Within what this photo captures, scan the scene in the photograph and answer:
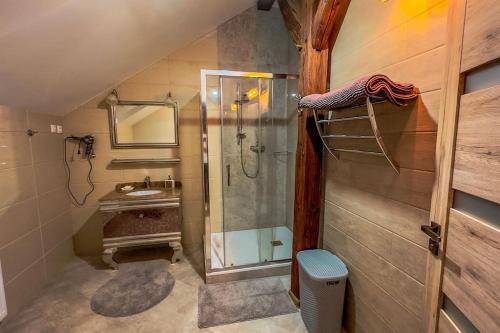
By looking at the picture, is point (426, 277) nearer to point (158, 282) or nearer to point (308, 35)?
point (308, 35)

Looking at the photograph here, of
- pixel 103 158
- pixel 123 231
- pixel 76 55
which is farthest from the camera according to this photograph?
pixel 103 158

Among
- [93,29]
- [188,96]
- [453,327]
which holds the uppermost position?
[93,29]

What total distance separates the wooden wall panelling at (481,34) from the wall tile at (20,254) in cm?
280

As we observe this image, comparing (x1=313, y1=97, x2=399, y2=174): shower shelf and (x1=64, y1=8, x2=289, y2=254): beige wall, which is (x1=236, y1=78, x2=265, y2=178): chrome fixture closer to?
(x1=64, y1=8, x2=289, y2=254): beige wall

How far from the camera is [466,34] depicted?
70 centimetres

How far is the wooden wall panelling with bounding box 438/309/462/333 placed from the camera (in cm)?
75

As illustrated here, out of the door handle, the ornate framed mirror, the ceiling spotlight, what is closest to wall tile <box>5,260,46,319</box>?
the ornate framed mirror

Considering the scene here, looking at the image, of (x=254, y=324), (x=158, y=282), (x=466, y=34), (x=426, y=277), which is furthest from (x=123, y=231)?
(x=466, y=34)

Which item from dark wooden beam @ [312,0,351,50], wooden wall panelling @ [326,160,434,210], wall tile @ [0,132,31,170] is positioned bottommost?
wooden wall panelling @ [326,160,434,210]

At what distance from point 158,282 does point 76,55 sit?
78.8 inches

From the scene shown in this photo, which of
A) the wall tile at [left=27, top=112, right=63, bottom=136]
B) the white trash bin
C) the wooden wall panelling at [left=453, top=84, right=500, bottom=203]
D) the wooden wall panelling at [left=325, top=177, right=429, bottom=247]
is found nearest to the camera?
the wooden wall panelling at [left=453, top=84, right=500, bottom=203]

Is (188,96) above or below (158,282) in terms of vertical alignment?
above

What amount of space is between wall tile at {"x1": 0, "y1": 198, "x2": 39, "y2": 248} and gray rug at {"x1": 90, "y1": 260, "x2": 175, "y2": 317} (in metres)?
0.79

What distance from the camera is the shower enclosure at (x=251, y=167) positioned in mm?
2483
